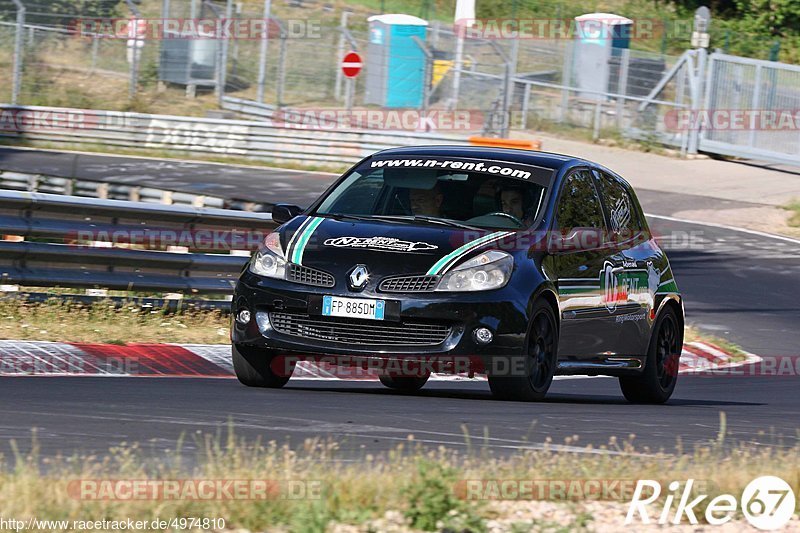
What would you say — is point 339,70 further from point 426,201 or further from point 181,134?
point 426,201

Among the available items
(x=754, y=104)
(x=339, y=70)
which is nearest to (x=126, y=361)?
(x=754, y=104)

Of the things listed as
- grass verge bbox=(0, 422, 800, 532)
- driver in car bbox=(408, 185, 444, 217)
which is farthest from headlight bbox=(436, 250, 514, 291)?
grass verge bbox=(0, 422, 800, 532)

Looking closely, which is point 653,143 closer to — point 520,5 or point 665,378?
point 520,5

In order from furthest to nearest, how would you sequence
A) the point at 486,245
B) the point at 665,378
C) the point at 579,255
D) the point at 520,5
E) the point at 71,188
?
1. the point at 520,5
2. the point at 71,188
3. the point at 665,378
4. the point at 579,255
5. the point at 486,245

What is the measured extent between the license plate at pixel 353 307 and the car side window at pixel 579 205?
5.00 feet

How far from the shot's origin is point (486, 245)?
27.6 ft

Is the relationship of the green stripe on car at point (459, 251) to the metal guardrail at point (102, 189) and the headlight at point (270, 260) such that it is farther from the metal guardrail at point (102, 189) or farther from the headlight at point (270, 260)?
the metal guardrail at point (102, 189)

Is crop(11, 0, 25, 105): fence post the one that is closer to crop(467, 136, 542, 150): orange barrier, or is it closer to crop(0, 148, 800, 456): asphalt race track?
crop(467, 136, 542, 150): orange barrier

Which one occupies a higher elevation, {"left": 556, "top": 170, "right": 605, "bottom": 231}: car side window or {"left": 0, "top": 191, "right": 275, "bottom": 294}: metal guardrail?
{"left": 556, "top": 170, "right": 605, "bottom": 231}: car side window

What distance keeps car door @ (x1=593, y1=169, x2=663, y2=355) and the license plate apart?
1866mm

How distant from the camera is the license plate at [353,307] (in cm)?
812

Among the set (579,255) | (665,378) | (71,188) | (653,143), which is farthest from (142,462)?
(653,143)

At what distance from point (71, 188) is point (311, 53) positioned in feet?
50.1

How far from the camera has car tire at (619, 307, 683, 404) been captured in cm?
1010
